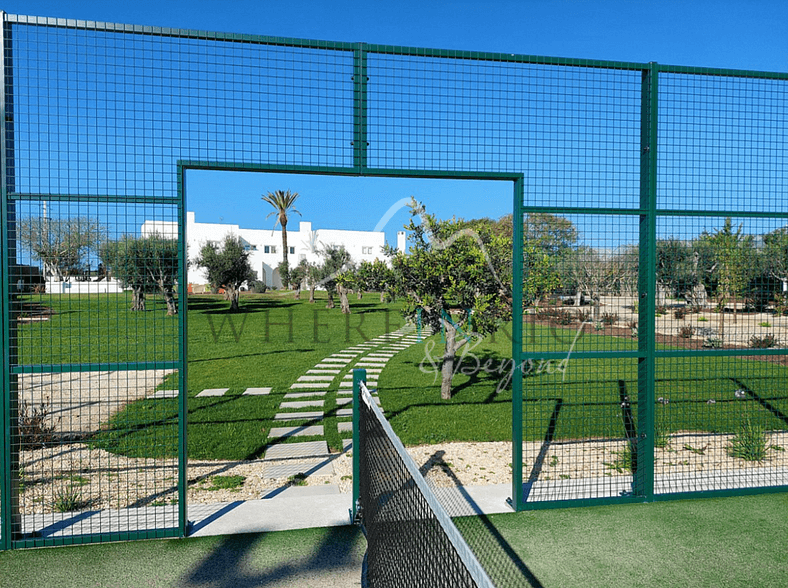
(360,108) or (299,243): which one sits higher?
(299,243)

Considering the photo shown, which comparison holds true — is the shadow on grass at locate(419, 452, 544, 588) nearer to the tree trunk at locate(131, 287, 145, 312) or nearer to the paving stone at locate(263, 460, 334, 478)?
the paving stone at locate(263, 460, 334, 478)

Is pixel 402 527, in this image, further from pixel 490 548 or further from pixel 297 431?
pixel 297 431

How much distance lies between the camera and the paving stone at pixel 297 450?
253 inches

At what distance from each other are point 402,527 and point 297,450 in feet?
14.4

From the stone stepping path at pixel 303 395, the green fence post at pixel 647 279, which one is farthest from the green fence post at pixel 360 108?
the stone stepping path at pixel 303 395

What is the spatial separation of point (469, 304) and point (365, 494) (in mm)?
5538

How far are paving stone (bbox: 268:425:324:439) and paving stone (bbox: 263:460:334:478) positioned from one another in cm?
117

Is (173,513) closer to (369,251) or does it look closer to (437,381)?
(437,381)

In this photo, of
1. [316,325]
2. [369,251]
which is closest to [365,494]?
[316,325]

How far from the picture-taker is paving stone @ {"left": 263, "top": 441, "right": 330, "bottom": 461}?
6.42 meters

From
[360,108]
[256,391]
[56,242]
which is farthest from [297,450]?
[360,108]

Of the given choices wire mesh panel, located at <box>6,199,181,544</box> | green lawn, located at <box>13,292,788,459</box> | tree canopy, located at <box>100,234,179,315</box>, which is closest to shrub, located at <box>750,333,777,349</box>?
green lawn, located at <box>13,292,788,459</box>

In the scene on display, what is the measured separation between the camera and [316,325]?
23.5 metres

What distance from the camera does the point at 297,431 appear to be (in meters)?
7.52
